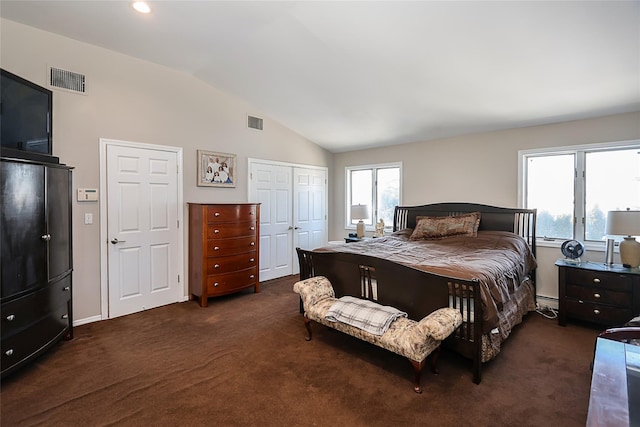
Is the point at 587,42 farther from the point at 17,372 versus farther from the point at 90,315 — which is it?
the point at 90,315

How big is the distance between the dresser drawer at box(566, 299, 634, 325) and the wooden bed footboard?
179 centimetres

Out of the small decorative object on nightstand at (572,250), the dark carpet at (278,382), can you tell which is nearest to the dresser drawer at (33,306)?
the dark carpet at (278,382)

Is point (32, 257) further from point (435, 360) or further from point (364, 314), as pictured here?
point (435, 360)

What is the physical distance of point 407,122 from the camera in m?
4.34

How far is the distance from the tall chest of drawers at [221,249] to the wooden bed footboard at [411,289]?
5.08 ft

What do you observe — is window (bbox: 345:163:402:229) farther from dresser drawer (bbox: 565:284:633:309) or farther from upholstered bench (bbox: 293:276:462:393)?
upholstered bench (bbox: 293:276:462:393)

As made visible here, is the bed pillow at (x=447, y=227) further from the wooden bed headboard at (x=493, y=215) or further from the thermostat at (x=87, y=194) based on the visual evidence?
the thermostat at (x=87, y=194)

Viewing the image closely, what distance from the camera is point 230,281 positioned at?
4070mm

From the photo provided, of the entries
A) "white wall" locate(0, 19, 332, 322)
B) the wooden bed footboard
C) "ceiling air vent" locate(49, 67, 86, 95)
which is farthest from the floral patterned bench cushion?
"ceiling air vent" locate(49, 67, 86, 95)

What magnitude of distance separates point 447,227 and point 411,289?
1.97m

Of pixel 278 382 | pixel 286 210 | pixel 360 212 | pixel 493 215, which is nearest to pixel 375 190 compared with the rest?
pixel 360 212

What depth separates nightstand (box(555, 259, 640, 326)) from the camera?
2.86 m

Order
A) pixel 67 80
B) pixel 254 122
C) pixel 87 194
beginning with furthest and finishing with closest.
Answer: pixel 254 122, pixel 87 194, pixel 67 80

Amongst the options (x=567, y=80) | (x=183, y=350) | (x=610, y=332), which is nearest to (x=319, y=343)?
(x=183, y=350)
